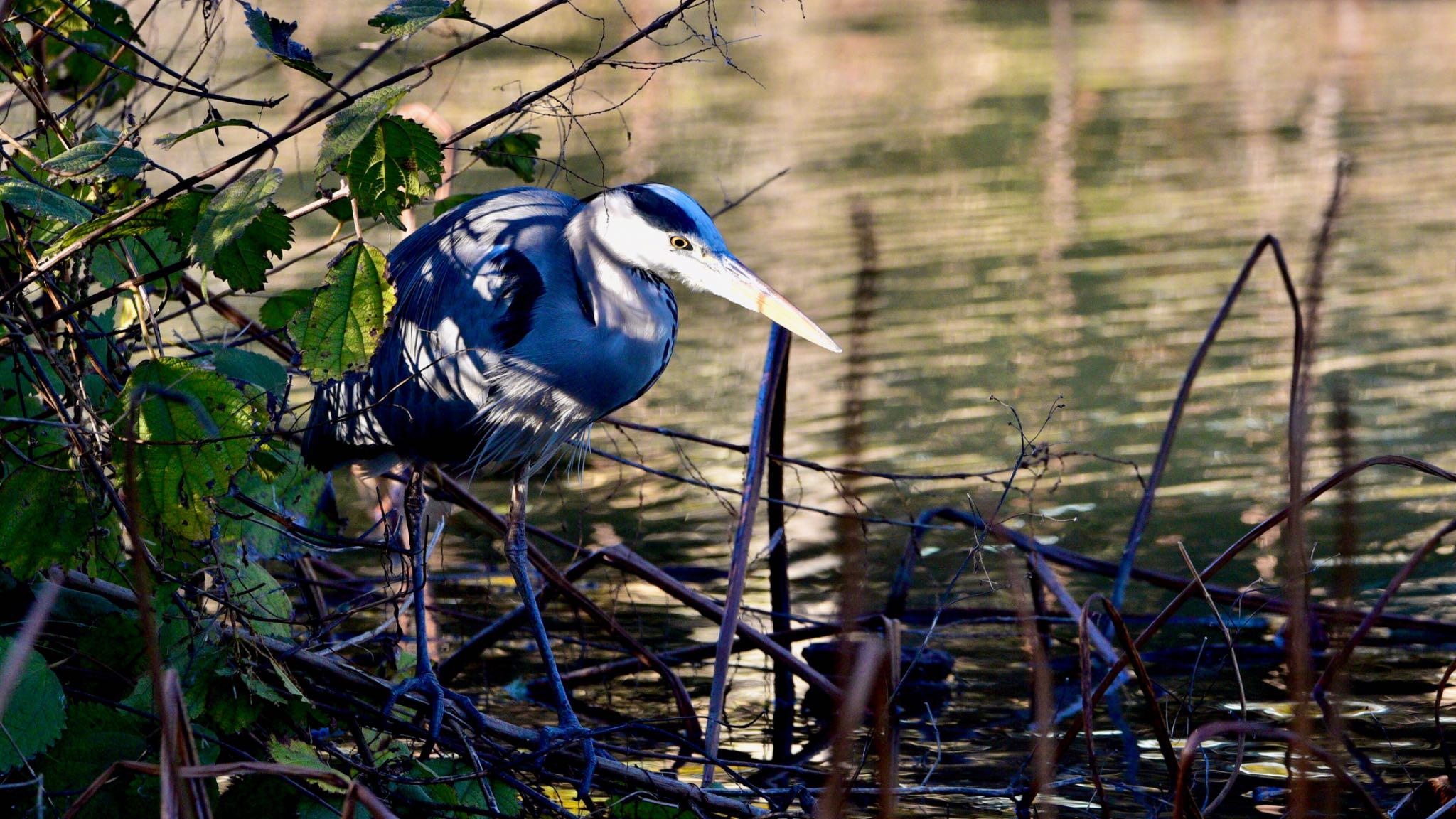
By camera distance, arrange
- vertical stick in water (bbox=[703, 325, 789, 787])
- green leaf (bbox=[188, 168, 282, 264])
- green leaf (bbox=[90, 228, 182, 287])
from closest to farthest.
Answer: green leaf (bbox=[188, 168, 282, 264]), green leaf (bbox=[90, 228, 182, 287]), vertical stick in water (bbox=[703, 325, 789, 787])

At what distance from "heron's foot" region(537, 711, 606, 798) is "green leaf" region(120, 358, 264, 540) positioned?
687mm

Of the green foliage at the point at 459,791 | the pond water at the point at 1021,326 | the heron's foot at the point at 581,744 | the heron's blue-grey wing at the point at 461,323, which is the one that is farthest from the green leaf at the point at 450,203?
the green foliage at the point at 459,791

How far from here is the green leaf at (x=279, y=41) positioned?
2.18 m

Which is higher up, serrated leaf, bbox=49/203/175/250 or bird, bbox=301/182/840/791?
bird, bbox=301/182/840/791

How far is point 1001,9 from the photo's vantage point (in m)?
18.8

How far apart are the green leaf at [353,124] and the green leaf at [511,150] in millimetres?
741

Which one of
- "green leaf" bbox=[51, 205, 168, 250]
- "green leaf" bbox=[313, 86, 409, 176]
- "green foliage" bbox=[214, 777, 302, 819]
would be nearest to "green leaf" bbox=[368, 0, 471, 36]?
"green leaf" bbox=[313, 86, 409, 176]

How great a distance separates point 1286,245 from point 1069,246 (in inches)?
44.1

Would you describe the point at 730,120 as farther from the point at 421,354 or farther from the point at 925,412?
the point at 421,354

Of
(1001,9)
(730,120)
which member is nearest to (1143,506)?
(730,120)

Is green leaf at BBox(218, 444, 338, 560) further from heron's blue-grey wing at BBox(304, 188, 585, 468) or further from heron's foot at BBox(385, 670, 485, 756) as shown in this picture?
heron's foot at BBox(385, 670, 485, 756)

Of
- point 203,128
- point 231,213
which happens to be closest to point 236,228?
point 231,213

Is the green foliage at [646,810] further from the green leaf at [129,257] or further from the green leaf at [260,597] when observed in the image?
the green leaf at [129,257]

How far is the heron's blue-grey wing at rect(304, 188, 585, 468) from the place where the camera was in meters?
3.15
